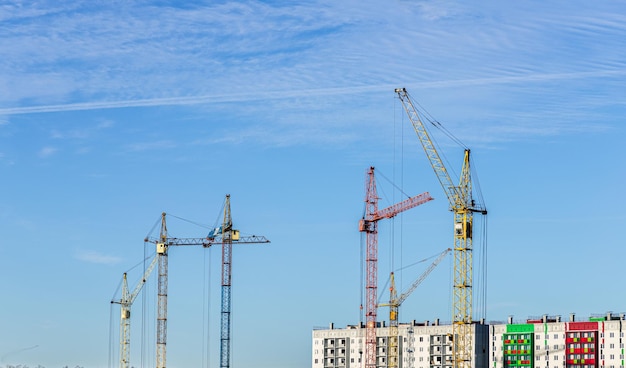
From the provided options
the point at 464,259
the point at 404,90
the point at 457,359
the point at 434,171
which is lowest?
the point at 457,359

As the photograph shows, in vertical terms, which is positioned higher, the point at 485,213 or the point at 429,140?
the point at 429,140

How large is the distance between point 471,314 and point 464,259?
29.3 feet

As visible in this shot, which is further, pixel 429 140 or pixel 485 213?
pixel 429 140

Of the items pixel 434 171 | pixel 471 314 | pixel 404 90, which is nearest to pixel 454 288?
pixel 471 314

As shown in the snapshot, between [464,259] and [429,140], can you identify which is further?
[429,140]

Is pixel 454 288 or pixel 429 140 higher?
pixel 429 140

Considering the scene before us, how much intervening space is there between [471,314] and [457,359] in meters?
9.08

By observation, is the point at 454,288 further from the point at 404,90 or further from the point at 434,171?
the point at 404,90

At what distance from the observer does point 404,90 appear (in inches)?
7869

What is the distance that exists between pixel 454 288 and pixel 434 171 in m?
19.5

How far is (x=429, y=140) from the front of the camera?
196 meters

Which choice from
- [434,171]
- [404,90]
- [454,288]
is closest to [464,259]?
[454,288]

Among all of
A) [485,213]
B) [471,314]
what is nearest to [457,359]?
[471,314]

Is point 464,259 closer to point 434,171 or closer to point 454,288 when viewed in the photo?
point 454,288
